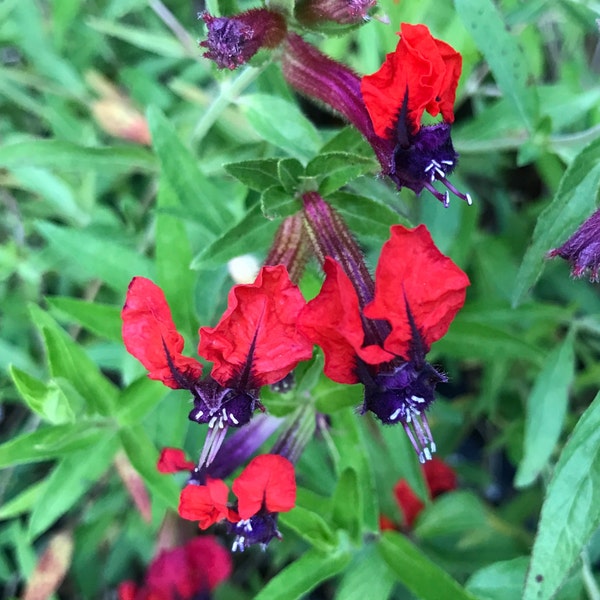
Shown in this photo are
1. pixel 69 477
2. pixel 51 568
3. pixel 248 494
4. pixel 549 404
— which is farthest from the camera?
pixel 51 568

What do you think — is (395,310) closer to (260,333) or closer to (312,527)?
(260,333)

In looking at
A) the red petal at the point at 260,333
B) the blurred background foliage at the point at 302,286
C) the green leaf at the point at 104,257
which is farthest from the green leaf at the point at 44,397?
the red petal at the point at 260,333

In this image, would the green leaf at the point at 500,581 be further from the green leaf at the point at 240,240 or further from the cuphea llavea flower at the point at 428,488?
the green leaf at the point at 240,240

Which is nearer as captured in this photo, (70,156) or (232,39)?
(232,39)

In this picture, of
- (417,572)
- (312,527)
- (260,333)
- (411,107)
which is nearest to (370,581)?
(417,572)

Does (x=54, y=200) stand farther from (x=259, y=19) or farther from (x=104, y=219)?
(x=259, y=19)

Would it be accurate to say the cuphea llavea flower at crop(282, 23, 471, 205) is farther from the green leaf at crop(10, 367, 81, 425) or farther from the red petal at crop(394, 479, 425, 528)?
the red petal at crop(394, 479, 425, 528)

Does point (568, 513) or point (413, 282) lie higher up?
point (413, 282)

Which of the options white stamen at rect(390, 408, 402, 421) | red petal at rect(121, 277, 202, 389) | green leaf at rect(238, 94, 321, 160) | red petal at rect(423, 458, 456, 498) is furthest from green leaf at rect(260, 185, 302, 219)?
red petal at rect(423, 458, 456, 498)
